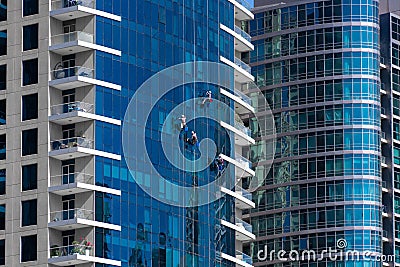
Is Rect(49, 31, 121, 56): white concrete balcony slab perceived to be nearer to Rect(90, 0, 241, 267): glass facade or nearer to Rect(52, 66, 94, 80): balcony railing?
Rect(90, 0, 241, 267): glass facade

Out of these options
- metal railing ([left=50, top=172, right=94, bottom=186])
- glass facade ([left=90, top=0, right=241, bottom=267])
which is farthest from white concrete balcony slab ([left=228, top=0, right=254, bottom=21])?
A: metal railing ([left=50, top=172, right=94, bottom=186])

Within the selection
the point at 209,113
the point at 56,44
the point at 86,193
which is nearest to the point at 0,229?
the point at 86,193

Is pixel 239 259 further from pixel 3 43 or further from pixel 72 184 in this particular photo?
pixel 3 43

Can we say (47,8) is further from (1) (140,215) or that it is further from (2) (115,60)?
(1) (140,215)

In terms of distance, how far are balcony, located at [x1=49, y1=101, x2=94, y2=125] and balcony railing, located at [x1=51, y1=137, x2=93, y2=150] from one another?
1.99 meters

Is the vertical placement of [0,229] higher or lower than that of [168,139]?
lower

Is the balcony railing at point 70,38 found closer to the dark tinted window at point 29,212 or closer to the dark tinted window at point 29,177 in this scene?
the dark tinted window at point 29,177

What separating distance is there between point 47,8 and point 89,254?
1006 inches

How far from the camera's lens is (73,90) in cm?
14838

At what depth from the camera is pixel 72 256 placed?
14150cm

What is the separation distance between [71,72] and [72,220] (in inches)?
600

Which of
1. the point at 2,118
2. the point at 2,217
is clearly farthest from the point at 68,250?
the point at 2,118

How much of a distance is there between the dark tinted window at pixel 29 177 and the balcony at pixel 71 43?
1198 centimetres

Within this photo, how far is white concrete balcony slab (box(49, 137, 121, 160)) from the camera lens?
144m
